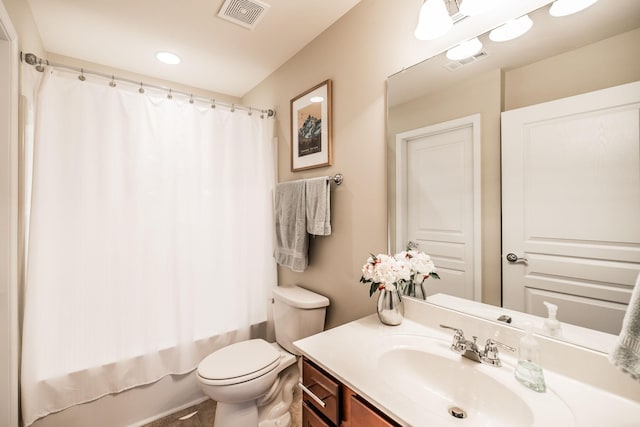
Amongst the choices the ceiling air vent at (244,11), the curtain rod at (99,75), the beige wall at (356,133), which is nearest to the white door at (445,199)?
the beige wall at (356,133)

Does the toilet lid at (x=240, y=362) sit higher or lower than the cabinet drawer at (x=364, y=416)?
lower

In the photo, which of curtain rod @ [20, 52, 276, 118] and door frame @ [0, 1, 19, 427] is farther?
curtain rod @ [20, 52, 276, 118]

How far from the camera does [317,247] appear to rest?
183cm

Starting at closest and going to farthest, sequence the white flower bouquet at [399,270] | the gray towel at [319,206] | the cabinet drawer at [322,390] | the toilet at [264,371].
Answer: the cabinet drawer at [322,390]
the white flower bouquet at [399,270]
the toilet at [264,371]
the gray towel at [319,206]

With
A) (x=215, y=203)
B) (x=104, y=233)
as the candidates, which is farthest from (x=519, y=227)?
(x=104, y=233)

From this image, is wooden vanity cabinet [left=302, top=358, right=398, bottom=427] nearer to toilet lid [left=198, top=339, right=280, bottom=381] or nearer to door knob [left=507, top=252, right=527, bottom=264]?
toilet lid [left=198, top=339, right=280, bottom=381]

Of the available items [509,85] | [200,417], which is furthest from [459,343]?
[200,417]

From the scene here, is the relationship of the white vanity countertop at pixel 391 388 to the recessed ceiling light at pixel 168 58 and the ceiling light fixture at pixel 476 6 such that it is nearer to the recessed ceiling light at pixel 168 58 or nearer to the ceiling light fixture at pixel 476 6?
the ceiling light fixture at pixel 476 6

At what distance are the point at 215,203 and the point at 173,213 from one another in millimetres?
269

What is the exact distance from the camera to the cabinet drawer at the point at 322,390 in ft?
2.95

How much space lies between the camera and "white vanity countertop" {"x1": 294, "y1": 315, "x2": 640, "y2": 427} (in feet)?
2.25

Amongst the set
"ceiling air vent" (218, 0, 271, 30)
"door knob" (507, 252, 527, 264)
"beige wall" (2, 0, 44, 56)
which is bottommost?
"door knob" (507, 252, 527, 264)

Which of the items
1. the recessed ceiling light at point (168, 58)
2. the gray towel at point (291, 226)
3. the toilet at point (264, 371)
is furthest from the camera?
the recessed ceiling light at point (168, 58)

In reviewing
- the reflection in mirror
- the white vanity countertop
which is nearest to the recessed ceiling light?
the reflection in mirror
